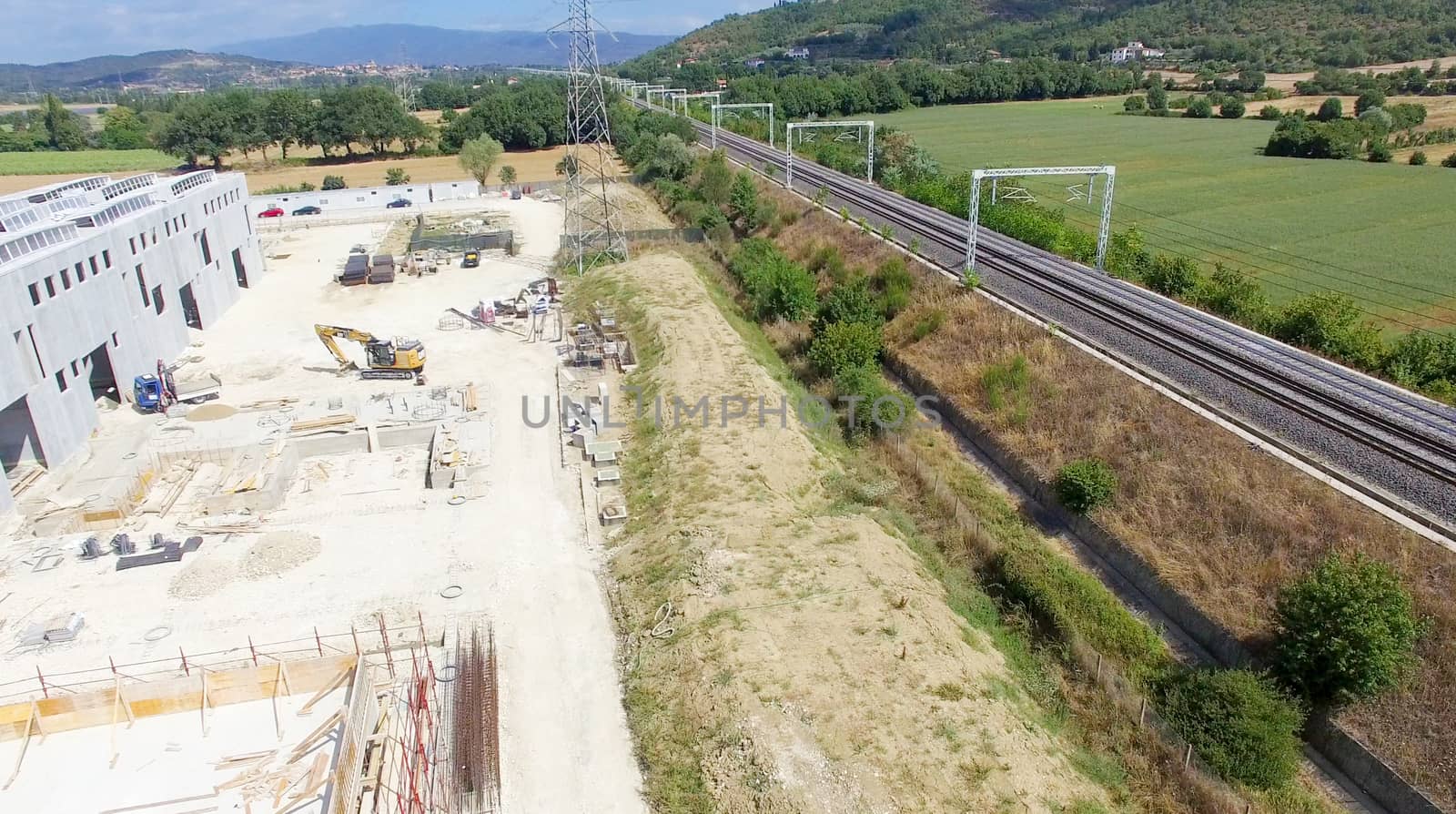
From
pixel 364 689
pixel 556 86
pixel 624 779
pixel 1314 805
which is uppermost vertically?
pixel 556 86

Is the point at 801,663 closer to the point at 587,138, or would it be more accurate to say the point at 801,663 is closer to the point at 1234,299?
the point at 1234,299

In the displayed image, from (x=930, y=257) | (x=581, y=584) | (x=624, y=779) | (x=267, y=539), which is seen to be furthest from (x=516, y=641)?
(x=930, y=257)

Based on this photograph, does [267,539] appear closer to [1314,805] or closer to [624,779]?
[624,779]

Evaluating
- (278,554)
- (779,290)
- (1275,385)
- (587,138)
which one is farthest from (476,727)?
(587,138)

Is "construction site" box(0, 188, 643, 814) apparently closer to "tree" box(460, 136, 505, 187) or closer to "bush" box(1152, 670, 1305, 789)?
"bush" box(1152, 670, 1305, 789)

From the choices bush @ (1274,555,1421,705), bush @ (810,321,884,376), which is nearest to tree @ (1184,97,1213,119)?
bush @ (810,321,884,376)

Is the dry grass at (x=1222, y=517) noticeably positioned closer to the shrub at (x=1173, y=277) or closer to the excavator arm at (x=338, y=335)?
the shrub at (x=1173, y=277)
